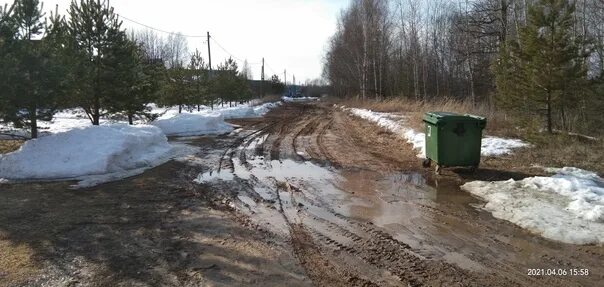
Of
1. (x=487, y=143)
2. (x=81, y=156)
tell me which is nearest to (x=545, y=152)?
(x=487, y=143)

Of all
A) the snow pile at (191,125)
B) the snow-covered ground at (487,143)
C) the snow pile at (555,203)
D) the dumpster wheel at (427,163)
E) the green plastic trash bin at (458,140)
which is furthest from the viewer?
the snow pile at (191,125)

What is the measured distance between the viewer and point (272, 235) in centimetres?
598

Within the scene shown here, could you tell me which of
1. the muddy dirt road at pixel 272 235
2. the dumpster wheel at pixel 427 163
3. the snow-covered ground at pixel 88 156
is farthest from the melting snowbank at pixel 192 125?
the dumpster wheel at pixel 427 163

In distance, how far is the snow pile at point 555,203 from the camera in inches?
227

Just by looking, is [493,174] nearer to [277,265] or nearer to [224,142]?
[277,265]

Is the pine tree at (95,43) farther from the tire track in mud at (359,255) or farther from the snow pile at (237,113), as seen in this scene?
the snow pile at (237,113)

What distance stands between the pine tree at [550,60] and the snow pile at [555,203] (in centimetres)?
542

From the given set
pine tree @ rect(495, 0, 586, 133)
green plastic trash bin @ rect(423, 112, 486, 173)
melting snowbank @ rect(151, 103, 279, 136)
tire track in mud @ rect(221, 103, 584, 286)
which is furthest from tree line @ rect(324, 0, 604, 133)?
melting snowbank @ rect(151, 103, 279, 136)

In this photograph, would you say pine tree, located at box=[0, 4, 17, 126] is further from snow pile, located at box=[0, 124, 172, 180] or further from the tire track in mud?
the tire track in mud

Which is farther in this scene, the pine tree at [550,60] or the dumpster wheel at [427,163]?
the pine tree at [550,60]

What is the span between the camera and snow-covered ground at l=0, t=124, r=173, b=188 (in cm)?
1039

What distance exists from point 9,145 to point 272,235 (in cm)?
1229

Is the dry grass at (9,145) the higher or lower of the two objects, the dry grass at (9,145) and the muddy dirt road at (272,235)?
the higher

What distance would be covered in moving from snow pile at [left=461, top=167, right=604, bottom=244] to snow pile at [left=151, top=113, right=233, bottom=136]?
→ 14.6m
